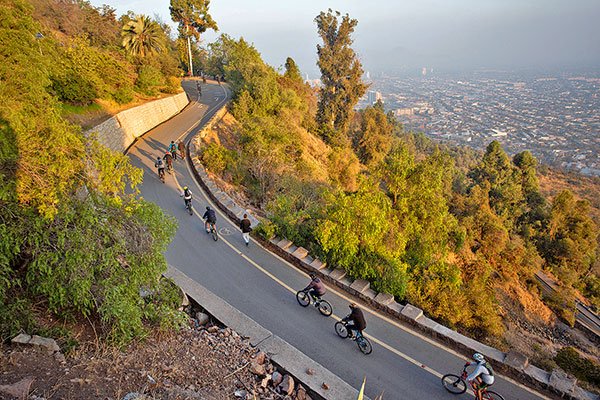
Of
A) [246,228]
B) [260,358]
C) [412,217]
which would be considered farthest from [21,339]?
[412,217]

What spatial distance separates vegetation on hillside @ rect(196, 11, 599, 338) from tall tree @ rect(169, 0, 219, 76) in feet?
15.8

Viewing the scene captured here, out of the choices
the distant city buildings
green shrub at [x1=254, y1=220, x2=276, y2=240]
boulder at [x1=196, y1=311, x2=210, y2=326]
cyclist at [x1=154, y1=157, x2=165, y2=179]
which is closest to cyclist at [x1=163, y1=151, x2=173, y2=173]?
cyclist at [x1=154, y1=157, x2=165, y2=179]

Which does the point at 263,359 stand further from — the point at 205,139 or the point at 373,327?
the point at 205,139

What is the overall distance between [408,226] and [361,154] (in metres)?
29.2

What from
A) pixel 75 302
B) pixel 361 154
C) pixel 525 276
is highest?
pixel 75 302

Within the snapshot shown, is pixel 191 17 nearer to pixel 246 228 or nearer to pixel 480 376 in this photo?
pixel 246 228

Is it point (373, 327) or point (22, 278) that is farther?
point (373, 327)

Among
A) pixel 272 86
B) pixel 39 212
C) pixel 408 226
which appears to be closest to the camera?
pixel 39 212

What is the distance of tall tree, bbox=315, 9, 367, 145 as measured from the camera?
116 feet

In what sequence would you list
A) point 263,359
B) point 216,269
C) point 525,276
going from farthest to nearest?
point 525,276
point 216,269
point 263,359

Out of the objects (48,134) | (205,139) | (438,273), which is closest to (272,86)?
(205,139)

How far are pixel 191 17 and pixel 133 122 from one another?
2810 cm

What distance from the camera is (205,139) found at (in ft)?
88.2

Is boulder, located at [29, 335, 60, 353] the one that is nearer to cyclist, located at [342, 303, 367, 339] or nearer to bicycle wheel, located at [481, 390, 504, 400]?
cyclist, located at [342, 303, 367, 339]
